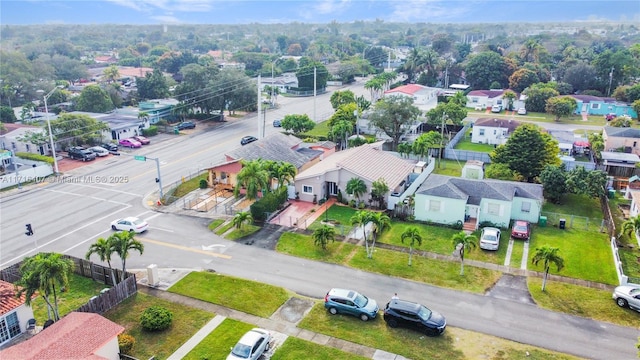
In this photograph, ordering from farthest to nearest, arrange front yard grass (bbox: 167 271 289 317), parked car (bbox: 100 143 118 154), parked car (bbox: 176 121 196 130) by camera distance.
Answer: parked car (bbox: 176 121 196 130) → parked car (bbox: 100 143 118 154) → front yard grass (bbox: 167 271 289 317)

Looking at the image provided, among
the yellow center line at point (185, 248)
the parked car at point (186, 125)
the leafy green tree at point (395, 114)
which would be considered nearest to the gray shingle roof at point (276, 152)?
the leafy green tree at point (395, 114)

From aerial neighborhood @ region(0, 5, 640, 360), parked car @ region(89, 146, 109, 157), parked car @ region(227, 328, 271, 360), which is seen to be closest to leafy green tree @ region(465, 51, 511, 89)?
aerial neighborhood @ region(0, 5, 640, 360)

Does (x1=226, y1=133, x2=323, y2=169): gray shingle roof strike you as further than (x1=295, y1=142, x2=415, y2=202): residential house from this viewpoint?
Yes

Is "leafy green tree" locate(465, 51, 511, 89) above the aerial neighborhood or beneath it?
above

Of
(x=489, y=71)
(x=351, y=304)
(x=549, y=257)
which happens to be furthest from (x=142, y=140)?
(x=489, y=71)

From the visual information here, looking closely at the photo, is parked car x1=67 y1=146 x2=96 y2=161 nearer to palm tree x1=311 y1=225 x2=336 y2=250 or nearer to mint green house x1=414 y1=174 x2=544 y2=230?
palm tree x1=311 y1=225 x2=336 y2=250

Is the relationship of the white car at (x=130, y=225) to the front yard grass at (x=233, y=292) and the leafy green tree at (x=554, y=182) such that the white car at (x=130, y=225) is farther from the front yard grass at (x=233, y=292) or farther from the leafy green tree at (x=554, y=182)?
the leafy green tree at (x=554, y=182)

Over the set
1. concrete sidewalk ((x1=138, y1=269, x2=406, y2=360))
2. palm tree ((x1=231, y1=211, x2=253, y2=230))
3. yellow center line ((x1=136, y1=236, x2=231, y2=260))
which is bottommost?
concrete sidewalk ((x1=138, y1=269, x2=406, y2=360))

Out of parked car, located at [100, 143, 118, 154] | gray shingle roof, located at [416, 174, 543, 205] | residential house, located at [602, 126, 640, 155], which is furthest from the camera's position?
residential house, located at [602, 126, 640, 155]
